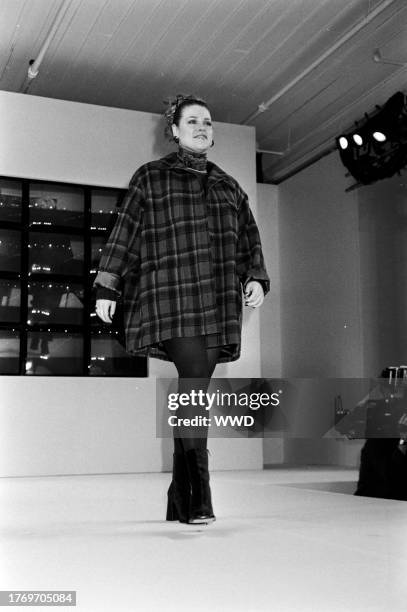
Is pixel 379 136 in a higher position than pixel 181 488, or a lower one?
higher

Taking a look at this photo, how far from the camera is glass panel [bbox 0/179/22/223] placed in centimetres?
471

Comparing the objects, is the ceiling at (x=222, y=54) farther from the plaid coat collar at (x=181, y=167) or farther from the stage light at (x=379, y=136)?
the plaid coat collar at (x=181, y=167)

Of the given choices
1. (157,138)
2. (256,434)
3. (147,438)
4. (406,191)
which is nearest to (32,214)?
(157,138)

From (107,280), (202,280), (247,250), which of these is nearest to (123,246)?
(107,280)

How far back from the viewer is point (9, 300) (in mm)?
4664

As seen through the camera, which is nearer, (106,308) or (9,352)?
(106,308)

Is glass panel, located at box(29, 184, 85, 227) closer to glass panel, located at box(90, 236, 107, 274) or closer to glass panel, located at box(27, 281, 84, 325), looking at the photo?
glass panel, located at box(90, 236, 107, 274)

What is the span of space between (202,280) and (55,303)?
285cm

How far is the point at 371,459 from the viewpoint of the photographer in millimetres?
3408

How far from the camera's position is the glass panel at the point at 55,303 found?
469cm

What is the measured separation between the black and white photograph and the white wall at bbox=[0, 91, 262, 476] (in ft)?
0.04

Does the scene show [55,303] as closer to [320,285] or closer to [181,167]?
[320,285]

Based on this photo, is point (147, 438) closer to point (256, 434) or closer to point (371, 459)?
point (256, 434)

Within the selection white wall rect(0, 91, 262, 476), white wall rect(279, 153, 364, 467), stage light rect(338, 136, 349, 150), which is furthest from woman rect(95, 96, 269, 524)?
white wall rect(279, 153, 364, 467)
